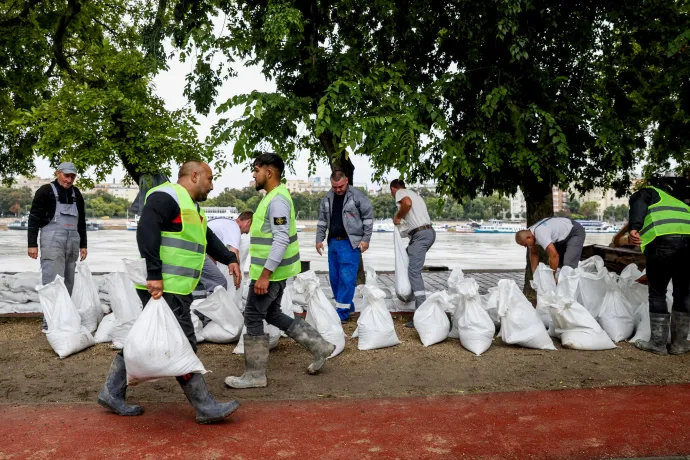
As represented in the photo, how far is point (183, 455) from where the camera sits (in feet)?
10.7

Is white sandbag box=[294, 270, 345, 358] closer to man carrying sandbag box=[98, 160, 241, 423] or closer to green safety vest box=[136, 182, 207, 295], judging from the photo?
man carrying sandbag box=[98, 160, 241, 423]

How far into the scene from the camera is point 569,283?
6262 millimetres

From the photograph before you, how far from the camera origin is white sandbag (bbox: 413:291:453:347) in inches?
230

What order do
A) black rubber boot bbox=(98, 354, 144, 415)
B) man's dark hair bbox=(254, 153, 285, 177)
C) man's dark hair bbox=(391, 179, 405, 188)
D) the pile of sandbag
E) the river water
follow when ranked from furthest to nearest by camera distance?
the river water → the pile of sandbag → man's dark hair bbox=(391, 179, 405, 188) → man's dark hair bbox=(254, 153, 285, 177) → black rubber boot bbox=(98, 354, 144, 415)

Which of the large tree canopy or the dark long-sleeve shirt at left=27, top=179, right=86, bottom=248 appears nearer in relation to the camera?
the dark long-sleeve shirt at left=27, top=179, right=86, bottom=248

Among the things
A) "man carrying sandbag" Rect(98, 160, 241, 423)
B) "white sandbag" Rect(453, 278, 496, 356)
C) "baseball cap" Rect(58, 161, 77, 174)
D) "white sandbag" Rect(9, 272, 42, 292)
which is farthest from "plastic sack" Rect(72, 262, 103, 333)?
"white sandbag" Rect(453, 278, 496, 356)

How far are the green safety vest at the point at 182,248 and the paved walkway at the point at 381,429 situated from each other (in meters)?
0.86

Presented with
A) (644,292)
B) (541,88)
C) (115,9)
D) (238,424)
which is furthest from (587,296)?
(115,9)

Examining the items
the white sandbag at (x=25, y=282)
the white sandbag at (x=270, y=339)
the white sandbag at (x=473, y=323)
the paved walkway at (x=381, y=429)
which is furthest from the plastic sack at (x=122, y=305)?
the white sandbag at (x=25, y=282)

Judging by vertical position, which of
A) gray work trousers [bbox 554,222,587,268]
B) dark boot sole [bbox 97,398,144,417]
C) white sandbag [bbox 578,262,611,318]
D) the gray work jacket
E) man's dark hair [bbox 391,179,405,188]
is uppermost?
man's dark hair [bbox 391,179,405,188]

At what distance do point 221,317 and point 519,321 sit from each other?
2776 mm

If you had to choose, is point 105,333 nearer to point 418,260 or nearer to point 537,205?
point 418,260

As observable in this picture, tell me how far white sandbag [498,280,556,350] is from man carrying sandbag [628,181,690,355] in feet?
3.07

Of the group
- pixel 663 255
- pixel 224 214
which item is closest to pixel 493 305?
pixel 663 255
